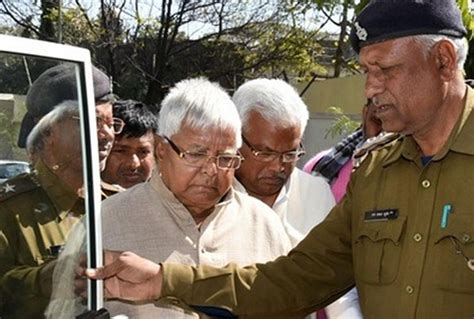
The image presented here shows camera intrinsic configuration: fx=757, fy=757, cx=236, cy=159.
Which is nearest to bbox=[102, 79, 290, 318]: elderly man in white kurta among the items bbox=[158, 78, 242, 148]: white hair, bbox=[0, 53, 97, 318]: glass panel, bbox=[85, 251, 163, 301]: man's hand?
bbox=[158, 78, 242, 148]: white hair

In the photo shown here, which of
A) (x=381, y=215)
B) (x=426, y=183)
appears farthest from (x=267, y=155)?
(x=426, y=183)

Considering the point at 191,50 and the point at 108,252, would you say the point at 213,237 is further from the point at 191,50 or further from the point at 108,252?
the point at 191,50

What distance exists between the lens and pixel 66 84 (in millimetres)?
2217

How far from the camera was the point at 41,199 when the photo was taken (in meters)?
2.23

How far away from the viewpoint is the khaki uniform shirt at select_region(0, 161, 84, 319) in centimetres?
213

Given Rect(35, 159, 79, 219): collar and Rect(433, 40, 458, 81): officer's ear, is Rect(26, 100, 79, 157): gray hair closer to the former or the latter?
Rect(35, 159, 79, 219): collar

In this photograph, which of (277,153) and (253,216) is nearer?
(253,216)

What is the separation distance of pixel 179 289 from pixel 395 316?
68 cm

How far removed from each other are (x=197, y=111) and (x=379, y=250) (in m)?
0.82

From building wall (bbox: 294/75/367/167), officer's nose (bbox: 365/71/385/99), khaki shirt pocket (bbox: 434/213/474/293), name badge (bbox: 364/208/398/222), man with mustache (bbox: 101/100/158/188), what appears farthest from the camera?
building wall (bbox: 294/75/367/167)

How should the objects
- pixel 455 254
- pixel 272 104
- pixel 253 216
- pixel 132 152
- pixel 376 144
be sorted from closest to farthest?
pixel 455 254
pixel 376 144
pixel 253 216
pixel 272 104
pixel 132 152

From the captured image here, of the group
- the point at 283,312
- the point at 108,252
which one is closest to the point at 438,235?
the point at 283,312

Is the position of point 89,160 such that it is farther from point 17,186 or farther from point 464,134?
point 464,134

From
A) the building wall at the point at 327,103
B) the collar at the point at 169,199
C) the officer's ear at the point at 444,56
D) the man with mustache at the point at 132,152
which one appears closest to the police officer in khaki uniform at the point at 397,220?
the officer's ear at the point at 444,56
